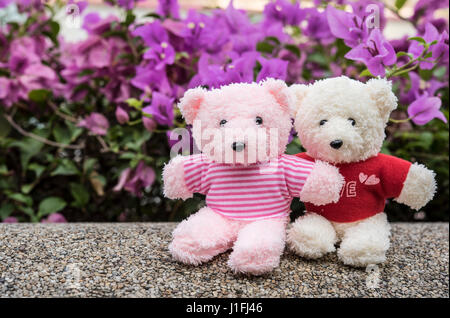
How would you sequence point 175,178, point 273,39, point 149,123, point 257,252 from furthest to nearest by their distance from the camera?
point 273,39
point 149,123
point 175,178
point 257,252

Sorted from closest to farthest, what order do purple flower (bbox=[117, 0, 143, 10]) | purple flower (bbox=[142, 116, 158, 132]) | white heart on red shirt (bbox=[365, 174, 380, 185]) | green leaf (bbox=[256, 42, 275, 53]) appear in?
white heart on red shirt (bbox=[365, 174, 380, 185])
purple flower (bbox=[142, 116, 158, 132])
green leaf (bbox=[256, 42, 275, 53])
purple flower (bbox=[117, 0, 143, 10])

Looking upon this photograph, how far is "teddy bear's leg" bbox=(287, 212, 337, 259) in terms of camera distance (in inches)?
27.0

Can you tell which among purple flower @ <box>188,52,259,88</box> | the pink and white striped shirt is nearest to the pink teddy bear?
the pink and white striped shirt

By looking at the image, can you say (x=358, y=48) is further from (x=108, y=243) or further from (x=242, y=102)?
(x=108, y=243)

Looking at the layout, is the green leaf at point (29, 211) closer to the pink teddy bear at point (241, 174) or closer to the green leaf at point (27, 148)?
the green leaf at point (27, 148)

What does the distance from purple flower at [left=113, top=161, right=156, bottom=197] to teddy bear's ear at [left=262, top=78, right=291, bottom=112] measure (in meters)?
0.43

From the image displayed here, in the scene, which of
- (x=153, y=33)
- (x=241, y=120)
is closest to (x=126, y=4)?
(x=153, y=33)

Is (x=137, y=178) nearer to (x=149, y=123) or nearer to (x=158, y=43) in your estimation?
(x=149, y=123)

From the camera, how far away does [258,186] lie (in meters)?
0.70

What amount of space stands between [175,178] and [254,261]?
0.65ft

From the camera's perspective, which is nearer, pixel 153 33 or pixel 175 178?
pixel 175 178

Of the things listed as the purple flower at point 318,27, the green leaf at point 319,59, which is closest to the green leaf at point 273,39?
the purple flower at point 318,27

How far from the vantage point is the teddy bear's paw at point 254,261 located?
620 millimetres

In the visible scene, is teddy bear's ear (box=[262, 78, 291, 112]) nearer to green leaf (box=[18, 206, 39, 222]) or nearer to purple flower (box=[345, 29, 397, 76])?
purple flower (box=[345, 29, 397, 76])
